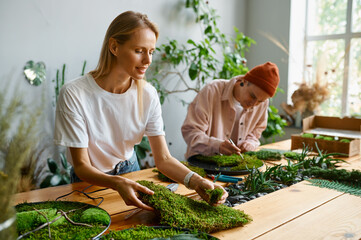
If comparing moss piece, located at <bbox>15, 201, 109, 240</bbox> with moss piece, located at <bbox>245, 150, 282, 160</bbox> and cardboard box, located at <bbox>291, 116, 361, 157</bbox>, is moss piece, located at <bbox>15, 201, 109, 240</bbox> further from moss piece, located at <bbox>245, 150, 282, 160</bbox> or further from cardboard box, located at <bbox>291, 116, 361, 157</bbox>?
cardboard box, located at <bbox>291, 116, 361, 157</bbox>

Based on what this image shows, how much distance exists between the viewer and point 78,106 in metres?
1.64

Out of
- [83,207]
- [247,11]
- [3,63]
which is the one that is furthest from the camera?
[247,11]

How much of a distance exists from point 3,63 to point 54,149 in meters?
A: 0.95

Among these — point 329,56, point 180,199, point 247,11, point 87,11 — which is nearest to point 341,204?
point 180,199

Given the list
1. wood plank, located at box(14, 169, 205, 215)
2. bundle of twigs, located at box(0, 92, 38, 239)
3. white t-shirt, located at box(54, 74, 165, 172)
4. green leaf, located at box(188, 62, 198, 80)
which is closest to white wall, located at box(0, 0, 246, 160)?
green leaf, located at box(188, 62, 198, 80)

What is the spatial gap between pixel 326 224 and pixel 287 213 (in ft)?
0.47

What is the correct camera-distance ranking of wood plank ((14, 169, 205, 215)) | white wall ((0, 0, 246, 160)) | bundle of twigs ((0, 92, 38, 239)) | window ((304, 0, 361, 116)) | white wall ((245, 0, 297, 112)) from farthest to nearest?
white wall ((245, 0, 297, 112)) < window ((304, 0, 361, 116)) < white wall ((0, 0, 246, 160)) < wood plank ((14, 169, 205, 215)) < bundle of twigs ((0, 92, 38, 239))

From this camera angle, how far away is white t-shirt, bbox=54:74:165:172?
5.18 feet

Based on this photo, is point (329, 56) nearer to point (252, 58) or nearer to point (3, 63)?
point (252, 58)

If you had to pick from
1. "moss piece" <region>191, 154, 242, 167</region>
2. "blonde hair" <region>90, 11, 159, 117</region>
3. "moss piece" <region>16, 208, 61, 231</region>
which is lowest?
"moss piece" <region>191, 154, 242, 167</region>

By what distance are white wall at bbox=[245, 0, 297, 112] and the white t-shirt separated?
3301 mm

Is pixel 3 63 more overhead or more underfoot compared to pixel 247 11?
more underfoot

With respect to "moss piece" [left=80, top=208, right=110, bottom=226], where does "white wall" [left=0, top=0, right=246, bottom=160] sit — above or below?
above

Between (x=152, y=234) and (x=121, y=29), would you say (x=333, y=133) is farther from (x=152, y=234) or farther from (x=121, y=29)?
(x=152, y=234)
